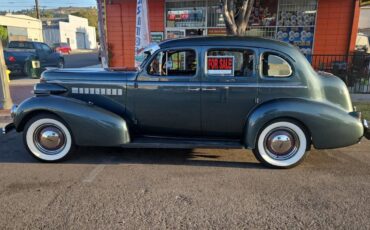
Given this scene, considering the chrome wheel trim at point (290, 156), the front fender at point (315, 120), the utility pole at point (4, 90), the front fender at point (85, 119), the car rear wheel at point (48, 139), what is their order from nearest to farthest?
1. the front fender at point (315, 120)
2. the chrome wheel trim at point (290, 156)
3. the front fender at point (85, 119)
4. the car rear wheel at point (48, 139)
5. the utility pole at point (4, 90)

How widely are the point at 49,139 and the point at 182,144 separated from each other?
6.55ft

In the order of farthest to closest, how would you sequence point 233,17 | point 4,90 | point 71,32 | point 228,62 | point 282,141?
point 71,32, point 233,17, point 4,90, point 228,62, point 282,141

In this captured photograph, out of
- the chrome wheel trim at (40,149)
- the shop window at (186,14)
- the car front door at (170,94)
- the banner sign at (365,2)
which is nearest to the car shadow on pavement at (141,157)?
the chrome wheel trim at (40,149)

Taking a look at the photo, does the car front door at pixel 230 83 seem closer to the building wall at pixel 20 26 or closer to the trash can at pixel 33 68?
the trash can at pixel 33 68

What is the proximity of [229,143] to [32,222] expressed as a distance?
104 inches

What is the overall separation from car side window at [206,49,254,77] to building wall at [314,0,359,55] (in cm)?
821

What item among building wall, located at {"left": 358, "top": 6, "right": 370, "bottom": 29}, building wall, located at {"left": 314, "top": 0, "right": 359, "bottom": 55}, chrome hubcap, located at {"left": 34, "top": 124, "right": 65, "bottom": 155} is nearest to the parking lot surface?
chrome hubcap, located at {"left": 34, "top": 124, "right": 65, "bottom": 155}

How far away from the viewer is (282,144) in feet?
13.9

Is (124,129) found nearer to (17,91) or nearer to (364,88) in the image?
(17,91)

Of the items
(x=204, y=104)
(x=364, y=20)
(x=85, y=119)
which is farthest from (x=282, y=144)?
(x=364, y=20)

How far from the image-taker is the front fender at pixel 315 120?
4090mm

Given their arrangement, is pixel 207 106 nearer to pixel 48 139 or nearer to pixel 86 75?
pixel 86 75

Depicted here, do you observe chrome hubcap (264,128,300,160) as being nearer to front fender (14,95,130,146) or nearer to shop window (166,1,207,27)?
front fender (14,95,130,146)

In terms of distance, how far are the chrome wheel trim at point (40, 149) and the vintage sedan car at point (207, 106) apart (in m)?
0.01
